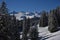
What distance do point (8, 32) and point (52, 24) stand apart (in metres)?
51.3

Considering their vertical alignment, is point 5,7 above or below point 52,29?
above

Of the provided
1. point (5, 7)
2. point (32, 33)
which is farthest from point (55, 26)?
point (5, 7)

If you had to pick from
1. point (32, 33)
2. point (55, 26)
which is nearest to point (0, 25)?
point (32, 33)

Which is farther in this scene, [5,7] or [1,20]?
[5,7]

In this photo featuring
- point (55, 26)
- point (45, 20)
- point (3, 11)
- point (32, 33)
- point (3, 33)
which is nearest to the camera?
point (3, 33)

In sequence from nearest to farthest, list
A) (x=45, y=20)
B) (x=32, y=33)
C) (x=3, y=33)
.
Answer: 1. (x=3, y=33)
2. (x=32, y=33)
3. (x=45, y=20)

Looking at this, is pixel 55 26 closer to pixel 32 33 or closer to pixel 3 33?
pixel 32 33

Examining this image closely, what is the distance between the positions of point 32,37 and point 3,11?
A: 41.3 metres

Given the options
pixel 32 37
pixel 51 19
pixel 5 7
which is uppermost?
pixel 5 7

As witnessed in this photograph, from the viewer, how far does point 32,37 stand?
186 ft

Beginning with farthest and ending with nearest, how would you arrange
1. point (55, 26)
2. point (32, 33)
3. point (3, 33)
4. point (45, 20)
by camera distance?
1. point (45, 20)
2. point (55, 26)
3. point (32, 33)
4. point (3, 33)

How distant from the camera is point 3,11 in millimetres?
16375

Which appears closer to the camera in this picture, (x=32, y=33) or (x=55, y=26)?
(x=32, y=33)

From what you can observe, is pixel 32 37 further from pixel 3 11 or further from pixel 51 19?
pixel 3 11
